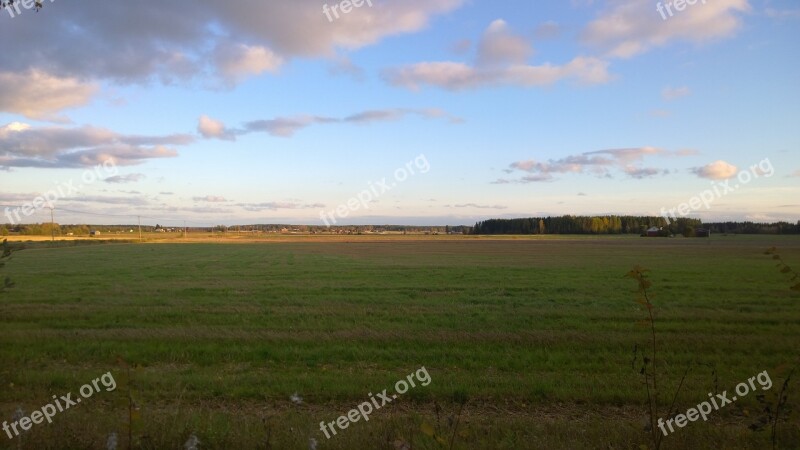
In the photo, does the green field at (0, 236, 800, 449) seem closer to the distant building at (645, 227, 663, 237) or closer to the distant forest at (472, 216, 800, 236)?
the distant forest at (472, 216, 800, 236)

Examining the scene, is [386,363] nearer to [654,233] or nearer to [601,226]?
[654,233]

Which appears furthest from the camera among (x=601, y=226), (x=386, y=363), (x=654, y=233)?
(x=601, y=226)

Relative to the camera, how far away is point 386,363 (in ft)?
32.3

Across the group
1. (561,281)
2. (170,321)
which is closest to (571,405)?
(170,321)

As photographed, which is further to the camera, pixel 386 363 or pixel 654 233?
pixel 654 233

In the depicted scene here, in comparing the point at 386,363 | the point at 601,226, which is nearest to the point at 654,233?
the point at 601,226

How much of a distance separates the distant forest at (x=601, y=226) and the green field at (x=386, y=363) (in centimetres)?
10074

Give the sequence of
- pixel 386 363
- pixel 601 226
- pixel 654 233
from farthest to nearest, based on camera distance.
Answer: pixel 601 226 < pixel 654 233 < pixel 386 363

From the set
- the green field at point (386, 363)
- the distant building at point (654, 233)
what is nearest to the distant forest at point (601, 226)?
the distant building at point (654, 233)

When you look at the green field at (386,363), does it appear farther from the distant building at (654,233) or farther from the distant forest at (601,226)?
the distant building at (654,233)

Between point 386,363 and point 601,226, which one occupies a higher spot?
point 601,226

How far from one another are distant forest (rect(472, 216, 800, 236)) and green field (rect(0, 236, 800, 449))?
10074 cm

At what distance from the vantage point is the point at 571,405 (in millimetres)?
7516

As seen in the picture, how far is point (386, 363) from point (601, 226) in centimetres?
15428
